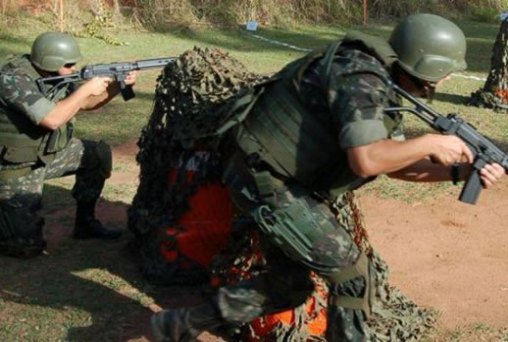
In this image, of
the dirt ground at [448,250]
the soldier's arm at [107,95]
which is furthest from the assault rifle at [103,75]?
the dirt ground at [448,250]

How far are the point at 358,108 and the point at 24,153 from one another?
113 inches

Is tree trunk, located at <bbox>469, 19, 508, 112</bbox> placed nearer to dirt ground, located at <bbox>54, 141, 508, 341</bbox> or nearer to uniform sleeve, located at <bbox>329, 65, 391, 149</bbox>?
dirt ground, located at <bbox>54, 141, 508, 341</bbox>

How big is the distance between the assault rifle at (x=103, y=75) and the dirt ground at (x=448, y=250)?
1.13 metres

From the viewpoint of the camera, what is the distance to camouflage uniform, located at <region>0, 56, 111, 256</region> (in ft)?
16.2

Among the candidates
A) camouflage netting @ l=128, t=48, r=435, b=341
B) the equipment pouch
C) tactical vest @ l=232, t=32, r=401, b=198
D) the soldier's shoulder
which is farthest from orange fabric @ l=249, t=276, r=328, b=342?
the soldier's shoulder

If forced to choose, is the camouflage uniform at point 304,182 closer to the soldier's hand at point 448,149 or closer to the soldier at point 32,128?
the soldier's hand at point 448,149

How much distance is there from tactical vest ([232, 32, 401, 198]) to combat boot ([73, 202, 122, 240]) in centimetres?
236

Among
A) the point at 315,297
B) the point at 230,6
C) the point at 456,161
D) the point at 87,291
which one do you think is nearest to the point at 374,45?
the point at 456,161

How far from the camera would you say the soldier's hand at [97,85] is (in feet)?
16.8

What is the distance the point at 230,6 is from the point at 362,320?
1436 cm

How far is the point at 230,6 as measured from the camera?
17078mm

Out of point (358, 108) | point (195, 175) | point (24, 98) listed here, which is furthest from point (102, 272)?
point (358, 108)

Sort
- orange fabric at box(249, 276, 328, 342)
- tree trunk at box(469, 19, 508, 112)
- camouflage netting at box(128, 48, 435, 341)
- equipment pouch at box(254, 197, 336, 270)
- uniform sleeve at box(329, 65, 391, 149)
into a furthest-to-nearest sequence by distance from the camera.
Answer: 1. tree trunk at box(469, 19, 508, 112)
2. camouflage netting at box(128, 48, 435, 341)
3. orange fabric at box(249, 276, 328, 342)
4. equipment pouch at box(254, 197, 336, 270)
5. uniform sleeve at box(329, 65, 391, 149)

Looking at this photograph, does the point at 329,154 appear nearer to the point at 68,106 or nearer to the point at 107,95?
the point at 68,106
